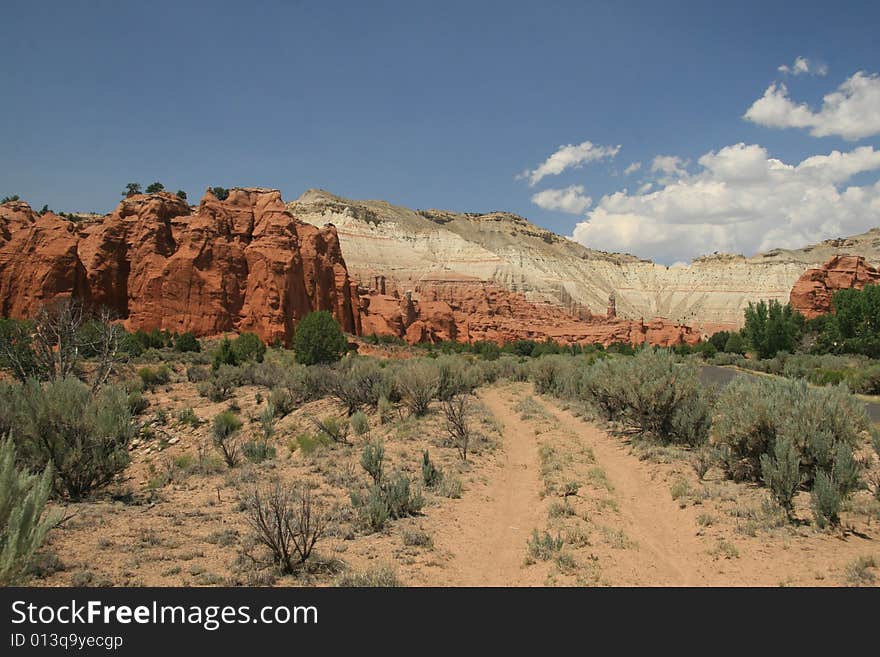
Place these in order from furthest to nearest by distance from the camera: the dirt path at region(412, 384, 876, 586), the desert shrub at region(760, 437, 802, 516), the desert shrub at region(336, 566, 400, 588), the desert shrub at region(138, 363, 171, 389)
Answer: the desert shrub at region(138, 363, 171, 389) < the desert shrub at region(760, 437, 802, 516) < the dirt path at region(412, 384, 876, 586) < the desert shrub at region(336, 566, 400, 588)

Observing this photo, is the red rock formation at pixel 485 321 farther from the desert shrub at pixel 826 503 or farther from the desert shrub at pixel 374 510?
the desert shrub at pixel 826 503

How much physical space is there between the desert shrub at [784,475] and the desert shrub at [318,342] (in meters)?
31.3

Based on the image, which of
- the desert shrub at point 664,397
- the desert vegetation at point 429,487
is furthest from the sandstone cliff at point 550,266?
the desert shrub at point 664,397

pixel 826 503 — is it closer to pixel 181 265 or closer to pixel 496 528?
pixel 496 528

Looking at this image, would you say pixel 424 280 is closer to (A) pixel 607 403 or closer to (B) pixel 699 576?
(A) pixel 607 403

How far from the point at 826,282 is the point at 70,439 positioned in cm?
8421

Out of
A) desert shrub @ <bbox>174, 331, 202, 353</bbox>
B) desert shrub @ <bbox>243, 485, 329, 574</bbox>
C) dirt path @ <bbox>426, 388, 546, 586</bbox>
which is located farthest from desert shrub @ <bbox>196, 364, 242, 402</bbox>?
desert shrub @ <bbox>243, 485, 329, 574</bbox>

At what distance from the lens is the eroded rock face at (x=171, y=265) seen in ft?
146

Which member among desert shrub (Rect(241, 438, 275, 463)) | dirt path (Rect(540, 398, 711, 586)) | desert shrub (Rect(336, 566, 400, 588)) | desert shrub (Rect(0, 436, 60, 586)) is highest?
desert shrub (Rect(0, 436, 60, 586))

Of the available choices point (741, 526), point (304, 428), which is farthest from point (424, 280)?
point (741, 526)

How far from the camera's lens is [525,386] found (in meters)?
29.9

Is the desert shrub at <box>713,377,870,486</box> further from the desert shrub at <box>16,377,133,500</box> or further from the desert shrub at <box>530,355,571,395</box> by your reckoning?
the desert shrub at <box>530,355,571,395</box>

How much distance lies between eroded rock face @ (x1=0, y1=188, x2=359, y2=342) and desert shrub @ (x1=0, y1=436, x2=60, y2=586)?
4509cm

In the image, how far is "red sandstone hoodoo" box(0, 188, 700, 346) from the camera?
44.7 metres
